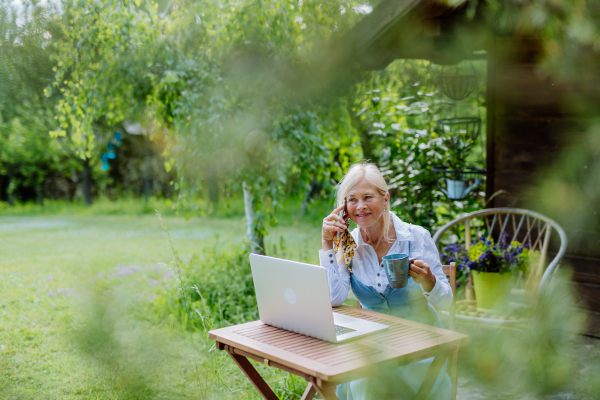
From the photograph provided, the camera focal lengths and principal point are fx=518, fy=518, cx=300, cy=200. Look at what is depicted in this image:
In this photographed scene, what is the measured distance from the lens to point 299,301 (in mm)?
1570

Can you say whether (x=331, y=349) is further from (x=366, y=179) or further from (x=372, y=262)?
(x=366, y=179)

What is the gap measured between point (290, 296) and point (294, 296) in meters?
0.02

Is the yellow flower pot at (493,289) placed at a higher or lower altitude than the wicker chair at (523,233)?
lower

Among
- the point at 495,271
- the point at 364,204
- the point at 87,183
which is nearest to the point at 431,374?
the point at 364,204

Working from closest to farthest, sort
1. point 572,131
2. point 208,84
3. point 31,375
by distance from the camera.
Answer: point 31,375, point 572,131, point 208,84

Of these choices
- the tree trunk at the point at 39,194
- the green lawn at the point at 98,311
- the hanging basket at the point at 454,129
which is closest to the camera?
the green lawn at the point at 98,311

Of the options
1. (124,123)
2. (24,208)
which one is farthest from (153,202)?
(24,208)

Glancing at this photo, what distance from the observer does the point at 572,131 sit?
124 inches

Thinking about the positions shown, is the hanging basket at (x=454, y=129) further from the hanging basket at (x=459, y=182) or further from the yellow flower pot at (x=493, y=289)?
the yellow flower pot at (x=493, y=289)

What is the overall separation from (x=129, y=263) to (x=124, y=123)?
17.6ft

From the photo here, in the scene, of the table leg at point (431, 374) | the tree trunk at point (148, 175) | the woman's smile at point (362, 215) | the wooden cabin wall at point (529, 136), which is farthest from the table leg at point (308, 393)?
the tree trunk at point (148, 175)

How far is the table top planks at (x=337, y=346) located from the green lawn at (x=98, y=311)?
7.7 inches

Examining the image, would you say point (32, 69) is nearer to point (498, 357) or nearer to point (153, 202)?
A: point (498, 357)

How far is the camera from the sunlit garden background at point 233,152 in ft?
3.01
